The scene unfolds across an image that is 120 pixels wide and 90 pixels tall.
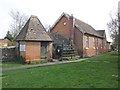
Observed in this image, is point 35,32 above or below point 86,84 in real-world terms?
above

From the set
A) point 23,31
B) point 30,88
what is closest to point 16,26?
point 23,31

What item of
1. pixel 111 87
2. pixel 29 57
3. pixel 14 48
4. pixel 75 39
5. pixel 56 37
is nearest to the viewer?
pixel 111 87

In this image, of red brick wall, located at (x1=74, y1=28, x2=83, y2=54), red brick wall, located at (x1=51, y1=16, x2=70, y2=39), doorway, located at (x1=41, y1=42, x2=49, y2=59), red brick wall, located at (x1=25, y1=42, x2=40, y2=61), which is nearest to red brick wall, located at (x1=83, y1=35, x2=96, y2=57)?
red brick wall, located at (x1=74, y1=28, x2=83, y2=54)

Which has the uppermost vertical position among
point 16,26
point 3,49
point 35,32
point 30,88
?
point 16,26

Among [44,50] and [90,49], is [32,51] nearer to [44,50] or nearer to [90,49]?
[44,50]

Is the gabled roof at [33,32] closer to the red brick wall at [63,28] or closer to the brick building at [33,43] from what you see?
the brick building at [33,43]

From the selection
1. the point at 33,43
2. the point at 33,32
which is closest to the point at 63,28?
the point at 33,32

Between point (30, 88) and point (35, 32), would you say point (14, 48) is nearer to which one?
point (35, 32)

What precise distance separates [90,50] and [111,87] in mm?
34435

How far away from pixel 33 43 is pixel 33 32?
1853 millimetres

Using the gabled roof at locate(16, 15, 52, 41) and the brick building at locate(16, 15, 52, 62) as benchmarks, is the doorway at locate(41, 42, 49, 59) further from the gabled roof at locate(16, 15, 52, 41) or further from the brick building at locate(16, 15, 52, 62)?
the gabled roof at locate(16, 15, 52, 41)

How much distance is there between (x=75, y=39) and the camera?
3947cm

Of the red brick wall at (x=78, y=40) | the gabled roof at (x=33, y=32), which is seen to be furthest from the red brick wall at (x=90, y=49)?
the gabled roof at (x=33, y=32)

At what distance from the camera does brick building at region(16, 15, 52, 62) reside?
2725cm
